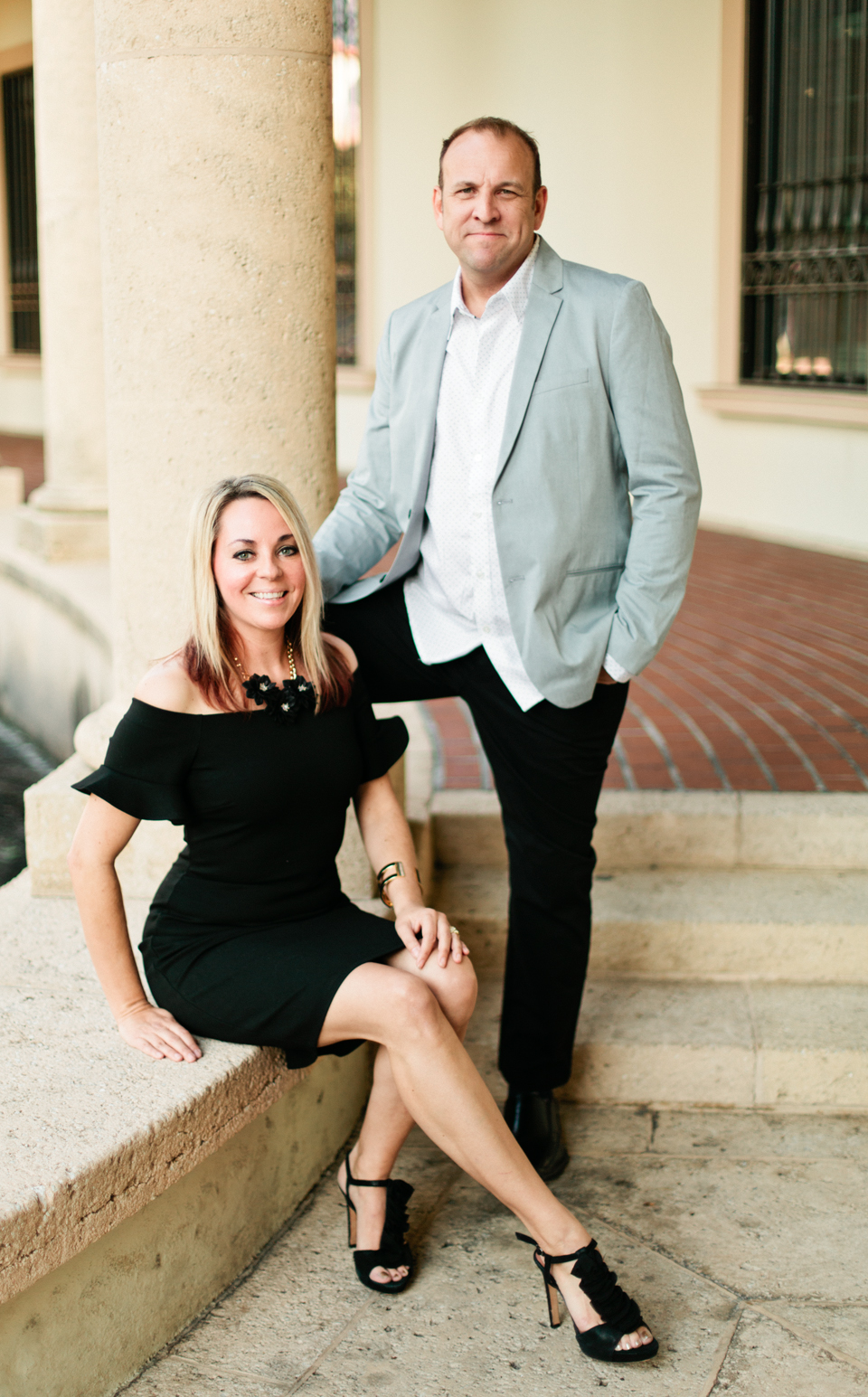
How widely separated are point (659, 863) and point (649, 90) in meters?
5.54

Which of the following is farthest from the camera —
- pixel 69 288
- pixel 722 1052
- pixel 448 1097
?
pixel 69 288

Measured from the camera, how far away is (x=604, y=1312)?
2270mm

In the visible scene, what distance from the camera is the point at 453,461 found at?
8.48 ft

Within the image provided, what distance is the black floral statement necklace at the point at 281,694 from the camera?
2355 mm

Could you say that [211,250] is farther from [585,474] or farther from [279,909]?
[279,909]

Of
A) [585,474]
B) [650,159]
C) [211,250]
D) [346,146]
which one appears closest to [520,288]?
[585,474]

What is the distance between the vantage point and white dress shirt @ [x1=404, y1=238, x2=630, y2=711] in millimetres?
2510

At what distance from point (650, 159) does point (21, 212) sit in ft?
28.3

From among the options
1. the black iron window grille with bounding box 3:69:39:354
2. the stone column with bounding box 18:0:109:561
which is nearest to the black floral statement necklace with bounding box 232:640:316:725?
the stone column with bounding box 18:0:109:561

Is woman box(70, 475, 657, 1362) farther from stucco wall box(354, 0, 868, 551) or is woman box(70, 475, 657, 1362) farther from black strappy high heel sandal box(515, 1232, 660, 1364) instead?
stucco wall box(354, 0, 868, 551)

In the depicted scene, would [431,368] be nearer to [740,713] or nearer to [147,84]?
[147,84]

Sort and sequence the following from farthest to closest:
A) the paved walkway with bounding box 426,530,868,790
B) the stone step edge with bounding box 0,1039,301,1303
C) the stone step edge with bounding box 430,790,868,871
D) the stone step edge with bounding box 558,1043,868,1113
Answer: the paved walkway with bounding box 426,530,868,790, the stone step edge with bounding box 430,790,868,871, the stone step edge with bounding box 558,1043,868,1113, the stone step edge with bounding box 0,1039,301,1303

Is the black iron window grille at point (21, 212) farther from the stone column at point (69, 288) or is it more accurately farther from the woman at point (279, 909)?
the woman at point (279, 909)

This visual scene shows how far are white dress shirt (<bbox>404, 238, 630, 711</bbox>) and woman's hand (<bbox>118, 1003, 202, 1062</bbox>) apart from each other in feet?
2.76
